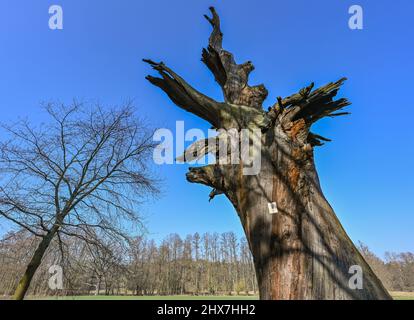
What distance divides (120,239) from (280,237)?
6.53 m

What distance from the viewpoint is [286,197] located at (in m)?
2.83

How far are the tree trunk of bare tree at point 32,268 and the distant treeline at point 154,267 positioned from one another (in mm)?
798

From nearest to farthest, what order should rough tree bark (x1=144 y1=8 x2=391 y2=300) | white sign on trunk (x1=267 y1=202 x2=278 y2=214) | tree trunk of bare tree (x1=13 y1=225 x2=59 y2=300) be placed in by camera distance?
rough tree bark (x1=144 y1=8 x2=391 y2=300) → white sign on trunk (x1=267 y1=202 x2=278 y2=214) → tree trunk of bare tree (x1=13 y1=225 x2=59 y2=300)

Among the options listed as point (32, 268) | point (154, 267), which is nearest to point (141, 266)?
point (32, 268)

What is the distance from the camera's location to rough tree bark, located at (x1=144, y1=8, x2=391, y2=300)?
239 cm

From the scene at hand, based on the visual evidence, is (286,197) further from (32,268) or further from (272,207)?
(32,268)

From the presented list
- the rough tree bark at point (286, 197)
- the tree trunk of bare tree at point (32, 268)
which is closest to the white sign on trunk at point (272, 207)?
the rough tree bark at point (286, 197)

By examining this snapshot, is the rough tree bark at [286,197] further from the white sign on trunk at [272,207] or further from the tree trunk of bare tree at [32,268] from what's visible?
the tree trunk of bare tree at [32,268]

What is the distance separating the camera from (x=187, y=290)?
212ft

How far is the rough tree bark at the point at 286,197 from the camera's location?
2.39 meters

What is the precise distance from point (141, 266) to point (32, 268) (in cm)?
1780

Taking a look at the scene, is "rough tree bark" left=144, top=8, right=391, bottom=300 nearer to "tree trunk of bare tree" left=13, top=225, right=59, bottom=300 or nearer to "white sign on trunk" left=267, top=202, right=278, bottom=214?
"white sign on trunk" left=267, top=202, right=278, bottom=214

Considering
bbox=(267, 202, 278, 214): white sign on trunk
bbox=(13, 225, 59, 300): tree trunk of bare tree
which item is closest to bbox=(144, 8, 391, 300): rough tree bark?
bbox=(267, 202, 278, 214): white sign on trunk
